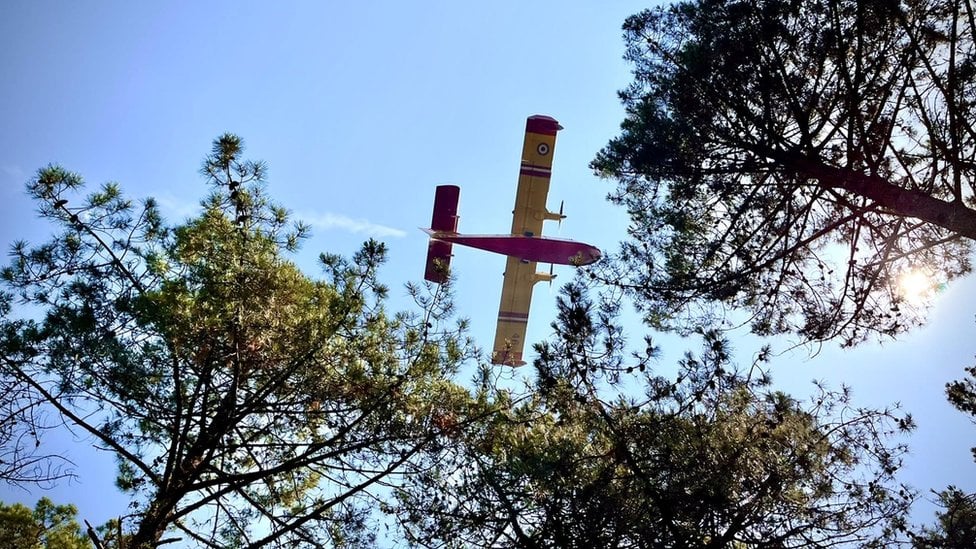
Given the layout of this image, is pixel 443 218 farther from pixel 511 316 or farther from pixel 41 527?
pixel 41 527

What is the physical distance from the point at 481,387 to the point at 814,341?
9.78 feet

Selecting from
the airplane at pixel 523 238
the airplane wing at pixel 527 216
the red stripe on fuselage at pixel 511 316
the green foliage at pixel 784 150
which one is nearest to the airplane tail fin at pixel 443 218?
the airplane at pixel 523 238

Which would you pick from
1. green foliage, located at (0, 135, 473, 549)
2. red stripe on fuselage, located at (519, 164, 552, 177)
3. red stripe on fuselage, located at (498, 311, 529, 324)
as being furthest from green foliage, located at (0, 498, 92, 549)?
red stripe on fuselage, located at (519, 164, 552, 177)

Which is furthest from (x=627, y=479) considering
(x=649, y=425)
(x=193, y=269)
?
(x=193, y=269)

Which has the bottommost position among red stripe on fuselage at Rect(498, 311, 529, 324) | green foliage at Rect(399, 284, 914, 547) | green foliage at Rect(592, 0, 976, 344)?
green foliage at Rect(399, 284, 914, 547)

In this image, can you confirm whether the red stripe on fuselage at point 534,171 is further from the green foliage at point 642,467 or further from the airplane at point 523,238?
the green foliage at point 642,467

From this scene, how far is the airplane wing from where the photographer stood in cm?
1428

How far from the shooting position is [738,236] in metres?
6.25

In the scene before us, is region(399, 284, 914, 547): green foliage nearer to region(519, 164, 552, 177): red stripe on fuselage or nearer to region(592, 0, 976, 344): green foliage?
region(592, 0, 976, 344): green foliage

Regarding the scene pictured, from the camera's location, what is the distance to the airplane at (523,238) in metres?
14.0

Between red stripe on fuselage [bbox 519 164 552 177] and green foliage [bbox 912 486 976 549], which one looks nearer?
green foliage [bbox 912 486 976 549]

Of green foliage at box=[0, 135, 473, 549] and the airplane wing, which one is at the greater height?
the airplane wing

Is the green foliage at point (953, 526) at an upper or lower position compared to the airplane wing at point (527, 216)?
lower

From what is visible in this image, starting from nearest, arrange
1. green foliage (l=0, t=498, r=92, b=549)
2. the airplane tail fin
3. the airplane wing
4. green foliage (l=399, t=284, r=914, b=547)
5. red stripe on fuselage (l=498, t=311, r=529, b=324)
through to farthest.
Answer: green foliage (l=399, t=284, r=914, b=547)
green foliage (l=0, t=498, r=92, b=549)
the airplane tail fin
the airplane wing
red stripe on fuselage (l=498, t=311, r=529, b=324)
